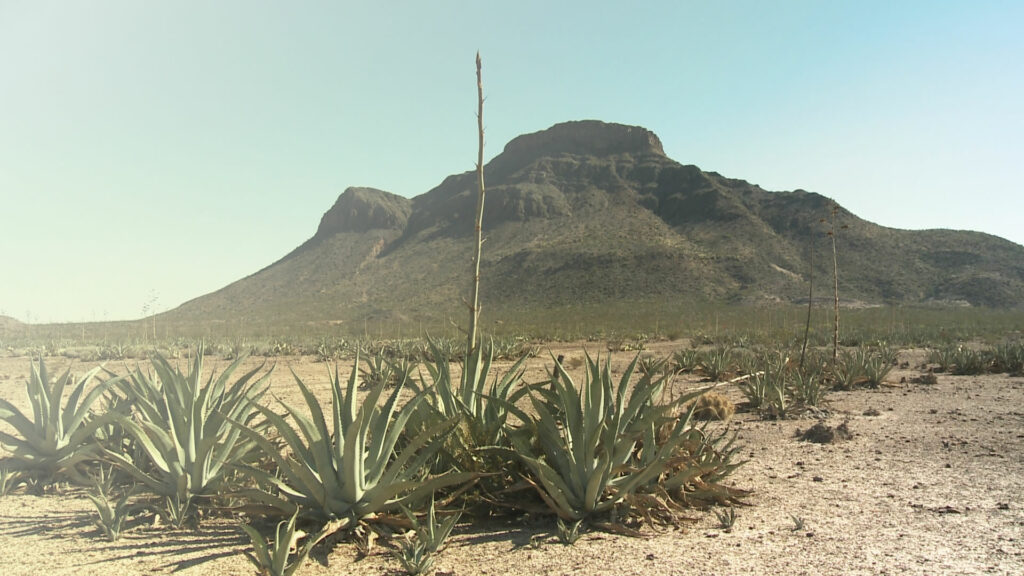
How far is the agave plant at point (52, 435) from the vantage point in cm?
444

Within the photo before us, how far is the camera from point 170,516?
3572 millimetres

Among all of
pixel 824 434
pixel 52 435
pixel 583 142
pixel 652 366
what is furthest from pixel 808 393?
pixel 583 142

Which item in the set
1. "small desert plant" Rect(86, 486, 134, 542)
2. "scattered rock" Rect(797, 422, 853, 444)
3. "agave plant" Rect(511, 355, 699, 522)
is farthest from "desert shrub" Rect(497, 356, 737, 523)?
"scattered rock" Rect(797, 422, 853, 444)

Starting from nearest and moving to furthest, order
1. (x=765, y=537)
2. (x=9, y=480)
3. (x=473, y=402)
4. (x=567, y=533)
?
(x=567, y=533) → (x=765, y=537) → (x=473, y=402) → (x=9, y=480)

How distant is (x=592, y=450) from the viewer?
3.33m

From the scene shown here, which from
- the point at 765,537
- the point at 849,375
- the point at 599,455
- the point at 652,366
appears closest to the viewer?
Result: the point at 765,537

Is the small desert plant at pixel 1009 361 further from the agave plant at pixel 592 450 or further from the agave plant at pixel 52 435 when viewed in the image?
the agave plant at pixel 52 435

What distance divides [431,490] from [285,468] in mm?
785

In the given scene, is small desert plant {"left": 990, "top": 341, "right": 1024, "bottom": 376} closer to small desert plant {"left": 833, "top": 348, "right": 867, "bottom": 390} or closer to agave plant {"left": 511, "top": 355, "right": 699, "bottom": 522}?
small desert plant {"left": 833, "top": 348, "right": 867, "bottom": 390}

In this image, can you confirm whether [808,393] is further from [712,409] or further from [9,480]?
[9,480]

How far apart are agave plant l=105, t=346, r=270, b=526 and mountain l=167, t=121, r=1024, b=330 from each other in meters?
36.9

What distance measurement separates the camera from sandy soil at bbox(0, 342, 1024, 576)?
2857 millimetres

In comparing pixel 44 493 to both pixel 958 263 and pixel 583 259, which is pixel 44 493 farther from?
pixel 958 263

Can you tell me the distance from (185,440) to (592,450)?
2534 mm
